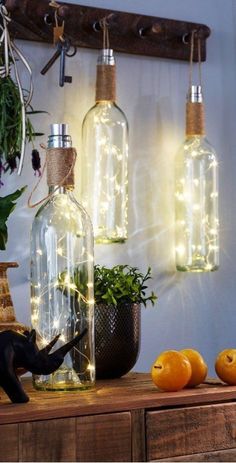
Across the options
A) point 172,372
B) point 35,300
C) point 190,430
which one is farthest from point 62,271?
point 190,430

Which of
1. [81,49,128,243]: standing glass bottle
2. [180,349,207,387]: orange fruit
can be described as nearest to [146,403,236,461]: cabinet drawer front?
[180,349,207,387]: orange fruit

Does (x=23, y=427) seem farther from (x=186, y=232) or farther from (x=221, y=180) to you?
(x=221, y=180)

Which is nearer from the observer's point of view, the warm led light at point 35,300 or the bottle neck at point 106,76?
the warm led light at point 35,300

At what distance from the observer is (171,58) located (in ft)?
7.69

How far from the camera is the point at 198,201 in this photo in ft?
7.35

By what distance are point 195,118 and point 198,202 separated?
0.20m

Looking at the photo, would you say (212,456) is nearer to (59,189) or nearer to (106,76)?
(59,189)

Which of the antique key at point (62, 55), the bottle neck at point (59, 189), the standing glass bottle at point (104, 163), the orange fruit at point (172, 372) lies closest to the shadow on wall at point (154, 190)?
the standing glass bottle at point (104, 163)

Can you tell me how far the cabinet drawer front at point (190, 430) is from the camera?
1.58 meters

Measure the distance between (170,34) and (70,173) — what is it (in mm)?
679

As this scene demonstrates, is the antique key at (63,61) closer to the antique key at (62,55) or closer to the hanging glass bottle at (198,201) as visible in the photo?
the antique key at (62,55)

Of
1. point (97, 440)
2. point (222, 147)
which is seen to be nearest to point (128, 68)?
point (222, 147)

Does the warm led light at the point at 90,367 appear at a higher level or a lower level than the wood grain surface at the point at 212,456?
higher

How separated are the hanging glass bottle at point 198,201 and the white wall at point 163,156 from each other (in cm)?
6
